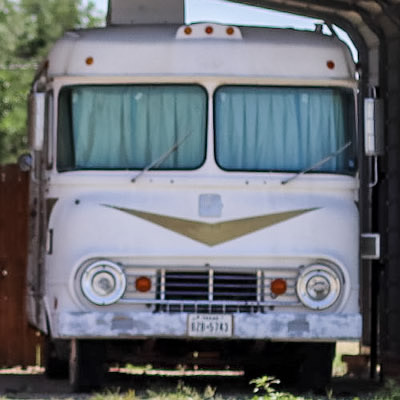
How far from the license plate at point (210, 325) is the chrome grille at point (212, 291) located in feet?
0.42

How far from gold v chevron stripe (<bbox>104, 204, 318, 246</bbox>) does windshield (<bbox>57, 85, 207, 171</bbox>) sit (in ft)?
1.90

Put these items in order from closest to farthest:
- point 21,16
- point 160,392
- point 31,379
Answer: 1. point 160,392
2. point 31,379
3. point 21,16

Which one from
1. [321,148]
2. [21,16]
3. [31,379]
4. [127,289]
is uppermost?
[21,16]

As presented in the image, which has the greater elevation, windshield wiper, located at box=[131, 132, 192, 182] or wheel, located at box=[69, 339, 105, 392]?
windshield wiper, located at box=[131, 132, 192, 182]

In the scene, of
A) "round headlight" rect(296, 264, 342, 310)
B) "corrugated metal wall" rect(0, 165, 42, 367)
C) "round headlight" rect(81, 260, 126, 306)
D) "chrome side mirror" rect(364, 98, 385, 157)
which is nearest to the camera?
"round headlight" rect(81, 260, 126, 306)

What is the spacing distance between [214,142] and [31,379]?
3.98m

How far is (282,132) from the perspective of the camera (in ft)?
44.8

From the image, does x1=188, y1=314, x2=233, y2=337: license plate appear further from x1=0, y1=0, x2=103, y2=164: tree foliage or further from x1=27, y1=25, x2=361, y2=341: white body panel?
x1=0, y1=0, x2=103, y2=164: tree foliage

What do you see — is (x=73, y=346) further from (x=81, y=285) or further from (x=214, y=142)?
(x=214, y=142)

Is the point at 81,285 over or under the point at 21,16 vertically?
under

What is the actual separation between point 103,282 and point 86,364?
2.87 feet

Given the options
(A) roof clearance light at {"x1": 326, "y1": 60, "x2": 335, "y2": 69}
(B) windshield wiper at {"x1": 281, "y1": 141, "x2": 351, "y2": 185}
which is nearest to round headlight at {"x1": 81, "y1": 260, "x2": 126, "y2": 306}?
(B) windshield wiper at {"x1": 281, "y1": 141, "x2": 351, "y2": 185}

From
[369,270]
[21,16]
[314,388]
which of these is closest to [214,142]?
[314,388]

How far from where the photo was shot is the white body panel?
1304 centimetres
